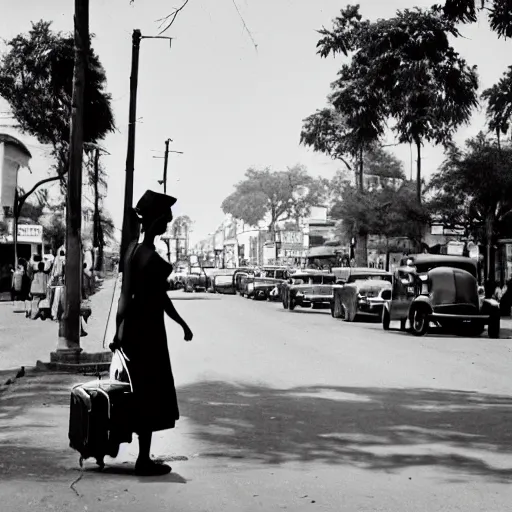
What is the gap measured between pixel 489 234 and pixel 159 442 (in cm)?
3314

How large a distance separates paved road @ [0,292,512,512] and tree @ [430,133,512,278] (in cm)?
2332

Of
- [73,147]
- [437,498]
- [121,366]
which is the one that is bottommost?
[437,498]

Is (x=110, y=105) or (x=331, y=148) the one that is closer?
(x=110, y=105)

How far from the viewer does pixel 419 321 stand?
79.2 feet

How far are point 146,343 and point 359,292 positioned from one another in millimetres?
23048

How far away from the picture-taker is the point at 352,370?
597 inches

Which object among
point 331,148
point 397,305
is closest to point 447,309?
point 397,305

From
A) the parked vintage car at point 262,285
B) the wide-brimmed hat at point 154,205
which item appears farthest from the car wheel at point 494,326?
the parked vintage car at point 262,285

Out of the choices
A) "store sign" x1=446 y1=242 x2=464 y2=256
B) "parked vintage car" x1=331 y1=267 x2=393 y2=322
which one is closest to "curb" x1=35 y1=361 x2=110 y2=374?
"parked vintage car" x1=331 y1=267 x2=393 y2=322

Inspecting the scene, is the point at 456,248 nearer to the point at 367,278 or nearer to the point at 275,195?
the point at 367,278

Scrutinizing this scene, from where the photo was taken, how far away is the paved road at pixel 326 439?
6566 mm

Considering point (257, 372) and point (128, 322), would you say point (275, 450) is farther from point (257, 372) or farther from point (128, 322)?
point (257, 372)

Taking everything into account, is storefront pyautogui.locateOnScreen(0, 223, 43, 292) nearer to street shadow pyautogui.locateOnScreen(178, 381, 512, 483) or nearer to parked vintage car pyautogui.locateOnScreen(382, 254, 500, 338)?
parked vintage car pyautogui.locateOnScreen(382, 254, 500, 338)

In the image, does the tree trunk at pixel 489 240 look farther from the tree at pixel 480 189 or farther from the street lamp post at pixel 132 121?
the street lamp post at pixel 132 121
